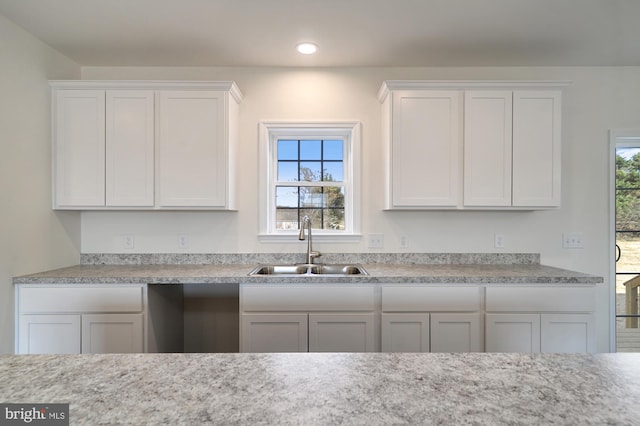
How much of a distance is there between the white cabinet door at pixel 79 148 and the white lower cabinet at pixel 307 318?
1397 millimetres

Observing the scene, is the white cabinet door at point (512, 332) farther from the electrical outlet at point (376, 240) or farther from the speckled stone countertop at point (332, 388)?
the speckled stone countertop at point (332, 388)

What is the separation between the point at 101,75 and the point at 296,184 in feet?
6.04

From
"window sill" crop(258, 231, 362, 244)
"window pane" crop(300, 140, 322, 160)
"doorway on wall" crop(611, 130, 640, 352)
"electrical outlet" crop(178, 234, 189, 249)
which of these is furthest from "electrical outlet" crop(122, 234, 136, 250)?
"doorway on wall" crop(611, 130, 640, 352)

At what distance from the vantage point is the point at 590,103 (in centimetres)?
273

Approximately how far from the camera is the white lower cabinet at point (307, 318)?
2.15 metres

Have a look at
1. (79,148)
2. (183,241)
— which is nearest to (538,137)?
(183,241)

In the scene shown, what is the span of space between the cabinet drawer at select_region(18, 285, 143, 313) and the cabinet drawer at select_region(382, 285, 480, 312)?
1.66 metres

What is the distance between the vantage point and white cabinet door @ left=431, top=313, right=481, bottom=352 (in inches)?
85.2

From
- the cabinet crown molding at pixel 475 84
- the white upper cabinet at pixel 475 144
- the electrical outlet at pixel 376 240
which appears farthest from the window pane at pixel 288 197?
the cabinet crown molding at pixel 475 84

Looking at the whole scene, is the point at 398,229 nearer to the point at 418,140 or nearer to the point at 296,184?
the point at 418,140

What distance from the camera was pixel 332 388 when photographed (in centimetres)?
73

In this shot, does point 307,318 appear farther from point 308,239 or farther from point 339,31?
point 339,31

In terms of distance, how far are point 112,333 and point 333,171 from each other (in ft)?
6.53

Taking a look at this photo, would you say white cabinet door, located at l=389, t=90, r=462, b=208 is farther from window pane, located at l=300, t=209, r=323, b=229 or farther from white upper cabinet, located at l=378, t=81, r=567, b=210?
window pane, located at l=300, t=209, r=323, b=229
